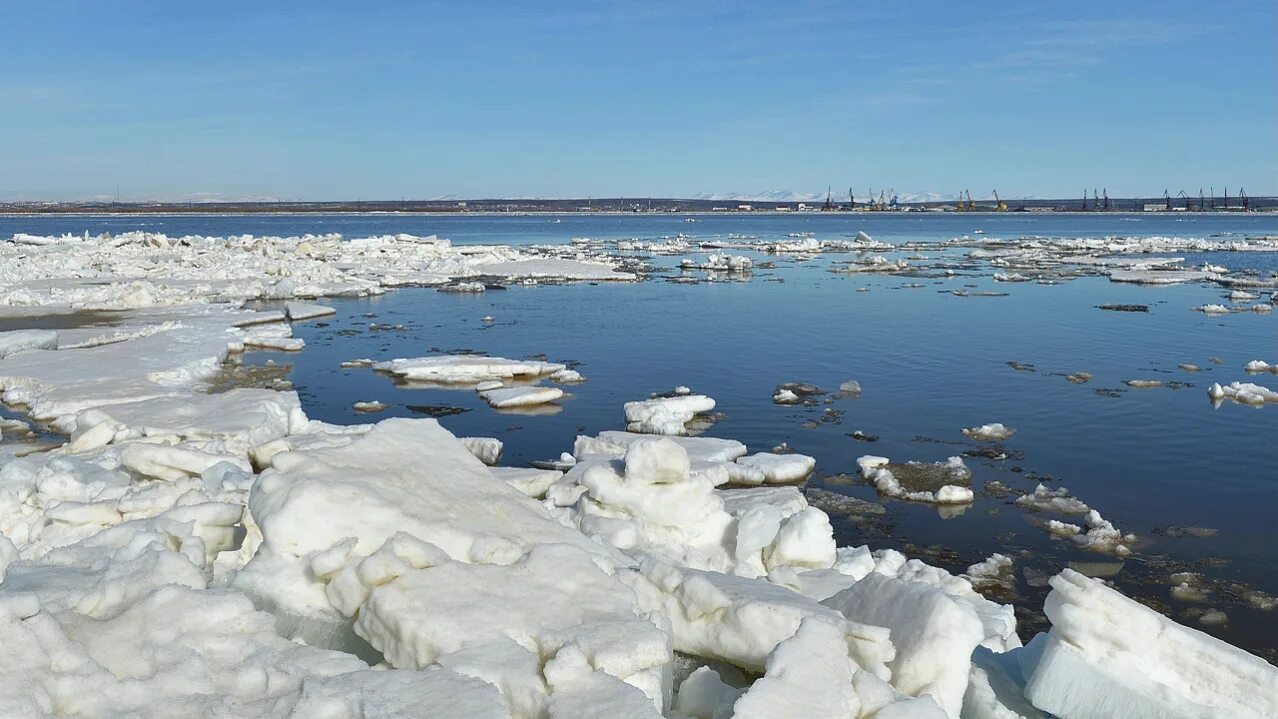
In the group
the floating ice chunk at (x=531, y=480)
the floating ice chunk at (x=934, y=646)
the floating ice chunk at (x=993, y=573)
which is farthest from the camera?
the floating ice chunk at (x=531, y=480)

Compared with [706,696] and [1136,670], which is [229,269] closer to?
[706,696]

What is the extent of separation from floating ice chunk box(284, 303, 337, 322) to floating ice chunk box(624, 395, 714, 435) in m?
12.6

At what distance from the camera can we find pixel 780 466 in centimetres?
1023

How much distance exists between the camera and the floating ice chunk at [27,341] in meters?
15.9

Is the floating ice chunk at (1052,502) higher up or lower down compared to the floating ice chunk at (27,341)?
lower down

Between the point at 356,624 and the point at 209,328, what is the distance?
16.5 meters

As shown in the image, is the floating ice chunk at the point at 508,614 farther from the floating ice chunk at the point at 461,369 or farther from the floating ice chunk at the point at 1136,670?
the floating ice chunk at the point at 461,369

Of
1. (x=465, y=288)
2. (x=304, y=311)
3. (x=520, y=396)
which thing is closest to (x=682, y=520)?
(x=520, y=396)

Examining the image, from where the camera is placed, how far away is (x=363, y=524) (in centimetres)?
483

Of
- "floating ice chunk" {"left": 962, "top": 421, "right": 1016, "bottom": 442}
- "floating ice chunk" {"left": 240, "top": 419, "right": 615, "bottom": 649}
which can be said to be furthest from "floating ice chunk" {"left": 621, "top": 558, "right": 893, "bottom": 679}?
"floating ice chunk" {"left": 962, "top": 421, "right": 1016, "bottom": 442}

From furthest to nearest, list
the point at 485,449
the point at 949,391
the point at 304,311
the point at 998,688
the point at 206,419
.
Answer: the point at 304,311, the point at 949,391, the point at 485,449, the point at 206,419, the point at 998,688

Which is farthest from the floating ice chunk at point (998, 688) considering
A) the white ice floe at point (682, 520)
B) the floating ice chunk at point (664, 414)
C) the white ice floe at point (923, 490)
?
the floating ice chunk at point (664, 414)

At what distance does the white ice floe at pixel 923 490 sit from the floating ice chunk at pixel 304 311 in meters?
16.0

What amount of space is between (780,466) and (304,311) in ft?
53.1
